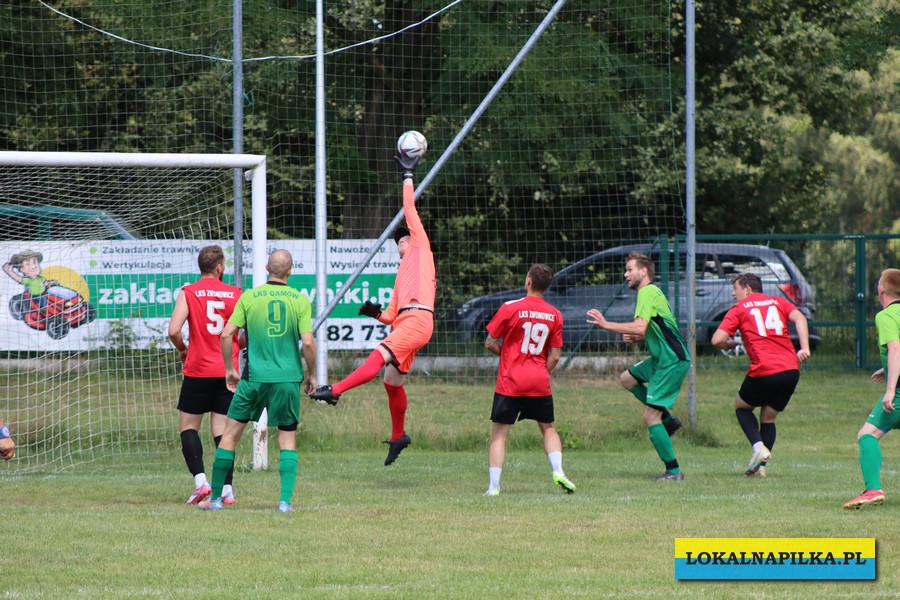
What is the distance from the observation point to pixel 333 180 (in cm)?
1859

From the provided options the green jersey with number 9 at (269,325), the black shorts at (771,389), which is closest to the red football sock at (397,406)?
the green jersey with number 9 at (269,325)

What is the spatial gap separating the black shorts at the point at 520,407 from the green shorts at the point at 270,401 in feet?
5.70

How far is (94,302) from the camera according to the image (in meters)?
14.5

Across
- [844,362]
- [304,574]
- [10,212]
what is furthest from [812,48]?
[304,574]

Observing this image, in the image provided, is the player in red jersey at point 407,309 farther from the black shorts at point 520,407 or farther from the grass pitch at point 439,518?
the grass pitch at point 439,518

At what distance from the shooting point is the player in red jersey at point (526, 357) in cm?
946

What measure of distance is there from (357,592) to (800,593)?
226cm

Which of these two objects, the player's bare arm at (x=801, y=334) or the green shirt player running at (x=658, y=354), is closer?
the green shirt player running at (x=658, y=354)

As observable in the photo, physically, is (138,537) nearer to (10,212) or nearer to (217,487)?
(217,487)

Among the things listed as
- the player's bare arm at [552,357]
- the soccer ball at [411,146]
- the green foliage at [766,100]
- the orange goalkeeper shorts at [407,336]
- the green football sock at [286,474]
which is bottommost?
the green football sock at [286,474]

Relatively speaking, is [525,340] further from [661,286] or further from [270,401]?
[661,286]

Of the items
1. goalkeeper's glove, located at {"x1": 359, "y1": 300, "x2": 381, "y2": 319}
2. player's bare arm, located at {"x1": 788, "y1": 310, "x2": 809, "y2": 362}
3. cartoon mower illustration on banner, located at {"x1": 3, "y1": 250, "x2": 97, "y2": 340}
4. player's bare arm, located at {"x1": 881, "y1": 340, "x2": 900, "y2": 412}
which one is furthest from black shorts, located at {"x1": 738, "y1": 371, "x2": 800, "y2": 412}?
cartoon mower illustration on banner, located at {"x1": 3, "y1": 250, "x2": 97, "y2": 340}

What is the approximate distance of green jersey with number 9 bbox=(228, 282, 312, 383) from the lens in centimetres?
862

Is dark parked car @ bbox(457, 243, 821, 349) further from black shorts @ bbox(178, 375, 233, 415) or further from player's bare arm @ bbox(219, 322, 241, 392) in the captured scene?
player's bare arm @ bbox(219, 322, 241, 392)
